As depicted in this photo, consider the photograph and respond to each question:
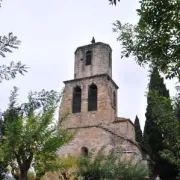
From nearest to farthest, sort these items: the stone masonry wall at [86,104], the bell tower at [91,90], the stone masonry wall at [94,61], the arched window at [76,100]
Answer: the stone masonry wall at [86,104], the bell tower at [91,90], the arched window at [76,100], the stone masonry wall at [94,61]

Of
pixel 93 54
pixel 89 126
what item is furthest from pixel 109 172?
pixel 93 54

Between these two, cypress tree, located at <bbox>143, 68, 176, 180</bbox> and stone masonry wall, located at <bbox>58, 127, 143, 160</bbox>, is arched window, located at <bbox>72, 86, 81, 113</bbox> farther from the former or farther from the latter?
cypress tree, located at <bbox>143, 68, 176, 180</bbox>

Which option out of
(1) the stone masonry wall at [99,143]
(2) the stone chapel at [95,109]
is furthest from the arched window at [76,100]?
(1) the stone masonry wall at [99,143]

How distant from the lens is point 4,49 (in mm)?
4188

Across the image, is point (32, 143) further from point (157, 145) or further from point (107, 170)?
point (157, 145)

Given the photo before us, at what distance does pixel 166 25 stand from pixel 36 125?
10.3 metres

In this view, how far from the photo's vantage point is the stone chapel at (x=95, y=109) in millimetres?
24625

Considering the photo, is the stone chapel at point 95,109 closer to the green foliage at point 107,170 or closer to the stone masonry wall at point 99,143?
the stone masonry wall at point 99,143

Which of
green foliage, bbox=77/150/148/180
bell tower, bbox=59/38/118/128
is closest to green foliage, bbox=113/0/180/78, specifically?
green foliage, bbox=77/150/148/180

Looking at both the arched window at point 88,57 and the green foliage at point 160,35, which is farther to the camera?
the arched window at point 88,57

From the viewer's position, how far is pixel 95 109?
1012 inches

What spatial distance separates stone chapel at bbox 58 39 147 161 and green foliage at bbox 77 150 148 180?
2.82 m

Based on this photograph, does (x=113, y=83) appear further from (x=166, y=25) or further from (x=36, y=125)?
(x=166, y=25)

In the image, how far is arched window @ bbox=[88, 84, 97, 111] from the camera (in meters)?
25.9
